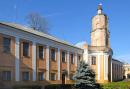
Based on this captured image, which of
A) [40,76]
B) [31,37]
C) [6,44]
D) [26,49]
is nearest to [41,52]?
[40,76]

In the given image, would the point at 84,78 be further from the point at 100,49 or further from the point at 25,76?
the point at 100,49

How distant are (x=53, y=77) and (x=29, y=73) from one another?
7032 millimetres

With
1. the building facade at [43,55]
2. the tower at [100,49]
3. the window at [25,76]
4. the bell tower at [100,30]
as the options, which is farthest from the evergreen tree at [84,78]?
the bell tower at [100,30]

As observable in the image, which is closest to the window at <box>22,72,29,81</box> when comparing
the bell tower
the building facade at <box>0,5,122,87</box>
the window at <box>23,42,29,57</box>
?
the building facade at <box>0,5,122,87</box>

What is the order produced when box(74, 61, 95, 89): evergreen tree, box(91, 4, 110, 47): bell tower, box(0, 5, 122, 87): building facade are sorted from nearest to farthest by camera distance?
box(0, 5, 122, 87): building facade, box(74, 61, 95, 89): evergreen tree, box(91, 4, 110, 47): bell tower

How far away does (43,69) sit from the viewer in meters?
38.7

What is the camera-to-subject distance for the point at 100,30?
58.8 meters

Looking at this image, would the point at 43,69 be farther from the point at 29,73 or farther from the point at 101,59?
the point at 101,59

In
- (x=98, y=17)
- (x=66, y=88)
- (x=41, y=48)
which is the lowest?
(x=66, y=88)

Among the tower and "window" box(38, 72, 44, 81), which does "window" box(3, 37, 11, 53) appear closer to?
"window" box(38, 72, 44, 81)

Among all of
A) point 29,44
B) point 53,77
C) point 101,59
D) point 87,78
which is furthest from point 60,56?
point 101,59

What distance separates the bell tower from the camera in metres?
58.5

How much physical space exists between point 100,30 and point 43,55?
888 inches

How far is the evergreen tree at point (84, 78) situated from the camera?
38625mm
